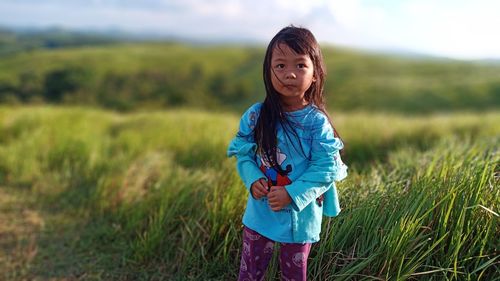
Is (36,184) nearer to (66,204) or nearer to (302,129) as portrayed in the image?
(66,204)

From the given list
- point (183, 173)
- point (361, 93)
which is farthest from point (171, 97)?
point (183, 173)

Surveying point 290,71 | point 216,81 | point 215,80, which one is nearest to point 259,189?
point 290,71

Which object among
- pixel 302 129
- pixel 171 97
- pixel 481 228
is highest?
pixel 302 129

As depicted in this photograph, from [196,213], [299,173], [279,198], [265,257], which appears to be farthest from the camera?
[196,213]

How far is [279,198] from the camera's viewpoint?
1.84 metres

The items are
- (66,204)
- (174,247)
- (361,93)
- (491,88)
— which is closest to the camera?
(174,247)

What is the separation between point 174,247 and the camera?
306 centimetres

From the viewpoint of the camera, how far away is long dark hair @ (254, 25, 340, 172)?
1.87m

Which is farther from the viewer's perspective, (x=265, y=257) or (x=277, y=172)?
(x=265, y=257)

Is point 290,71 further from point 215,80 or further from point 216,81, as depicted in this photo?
point 215,80

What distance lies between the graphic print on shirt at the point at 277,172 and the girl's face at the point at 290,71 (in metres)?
0.28

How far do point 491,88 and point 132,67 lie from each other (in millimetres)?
45669

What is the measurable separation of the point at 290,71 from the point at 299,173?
0.45 meters

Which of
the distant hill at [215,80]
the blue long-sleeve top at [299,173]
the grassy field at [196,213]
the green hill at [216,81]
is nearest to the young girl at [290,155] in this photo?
the blue long-sleeve top at [299,173]
